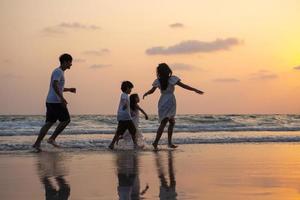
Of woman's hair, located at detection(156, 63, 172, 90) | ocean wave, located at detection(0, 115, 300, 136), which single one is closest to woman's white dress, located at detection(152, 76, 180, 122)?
woman's hair, located at detection(156, 63, 172, 90)

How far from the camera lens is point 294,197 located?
483 centimetres

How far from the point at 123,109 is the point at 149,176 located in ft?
17.3

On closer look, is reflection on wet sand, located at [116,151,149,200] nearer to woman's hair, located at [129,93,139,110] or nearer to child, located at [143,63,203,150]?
child, located at [143,63,203,150]

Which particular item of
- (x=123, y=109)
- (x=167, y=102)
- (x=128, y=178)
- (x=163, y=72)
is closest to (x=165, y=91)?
(x=167, y=102)

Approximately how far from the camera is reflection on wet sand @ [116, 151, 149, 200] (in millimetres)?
4973

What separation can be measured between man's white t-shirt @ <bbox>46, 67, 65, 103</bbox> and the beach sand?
4.02 feet

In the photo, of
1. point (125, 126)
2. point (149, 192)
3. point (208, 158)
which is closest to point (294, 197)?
point (149, 192)

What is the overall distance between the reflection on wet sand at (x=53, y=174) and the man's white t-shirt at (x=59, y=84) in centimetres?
109

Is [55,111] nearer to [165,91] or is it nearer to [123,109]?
[123,109]

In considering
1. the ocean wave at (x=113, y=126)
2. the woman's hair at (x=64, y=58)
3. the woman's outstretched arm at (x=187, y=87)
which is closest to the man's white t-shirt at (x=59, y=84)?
the woman's hair at (x=64, y=58)

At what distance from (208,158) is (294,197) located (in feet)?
12.9

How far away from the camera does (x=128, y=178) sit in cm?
616

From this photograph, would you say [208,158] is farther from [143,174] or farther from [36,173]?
[36,173]

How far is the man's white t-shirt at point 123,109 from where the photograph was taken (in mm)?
11422
